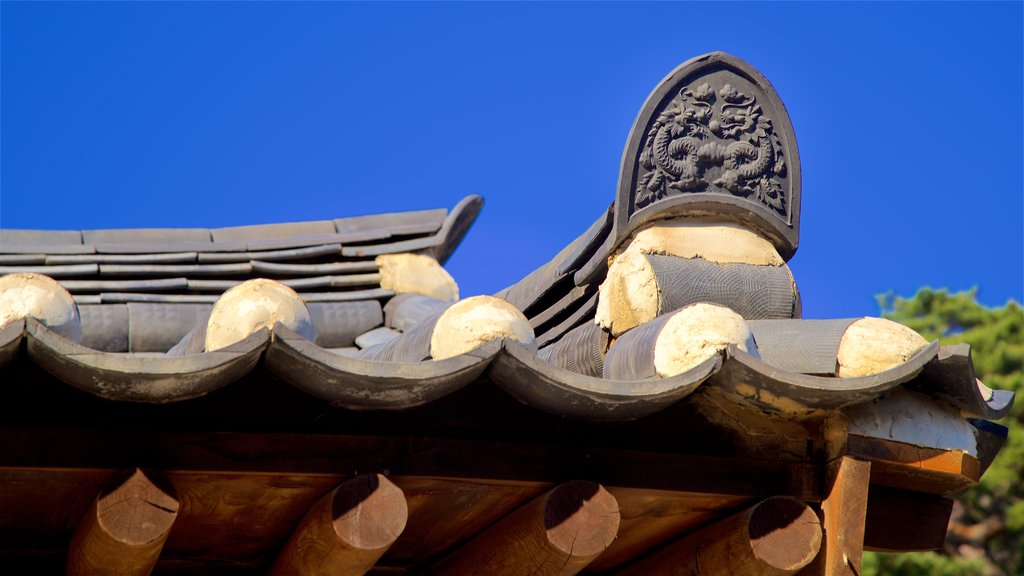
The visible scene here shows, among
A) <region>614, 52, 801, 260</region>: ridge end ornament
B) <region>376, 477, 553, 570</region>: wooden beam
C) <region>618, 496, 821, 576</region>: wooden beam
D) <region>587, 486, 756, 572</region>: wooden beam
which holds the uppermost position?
<region>614, 52, 801, 260</region>: ridge end ornament

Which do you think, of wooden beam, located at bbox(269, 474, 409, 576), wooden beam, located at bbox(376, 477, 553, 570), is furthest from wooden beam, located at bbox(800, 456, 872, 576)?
wooden beam, located at bbox(269, 474, 409, 576)

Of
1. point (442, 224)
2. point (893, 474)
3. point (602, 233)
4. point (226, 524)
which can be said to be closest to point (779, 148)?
point (602, 233)

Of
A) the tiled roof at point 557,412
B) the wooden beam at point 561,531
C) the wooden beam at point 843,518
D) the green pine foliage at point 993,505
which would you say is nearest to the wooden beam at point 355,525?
the tiled roof at point 557,412

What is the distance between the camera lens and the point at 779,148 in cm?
372

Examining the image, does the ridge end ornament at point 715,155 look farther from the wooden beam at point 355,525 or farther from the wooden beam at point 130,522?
the wooden beam at point 130,522

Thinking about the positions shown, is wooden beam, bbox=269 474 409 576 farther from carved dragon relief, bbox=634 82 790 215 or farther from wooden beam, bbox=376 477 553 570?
carved dragon relief, bbox=634 82 790 215

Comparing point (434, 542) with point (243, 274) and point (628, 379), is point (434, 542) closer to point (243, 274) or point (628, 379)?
point (628, 379)

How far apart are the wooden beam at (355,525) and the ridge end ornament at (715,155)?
1188 millimetres

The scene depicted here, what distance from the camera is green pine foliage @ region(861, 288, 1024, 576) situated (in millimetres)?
14109

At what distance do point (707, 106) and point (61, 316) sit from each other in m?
1.77

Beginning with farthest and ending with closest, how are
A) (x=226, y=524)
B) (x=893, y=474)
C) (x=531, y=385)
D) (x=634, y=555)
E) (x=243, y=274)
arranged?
(x=243, y=274) → (x=634, y=555) → (x=893, y=474) → (x=226, y=524) → (x=531, y=385)

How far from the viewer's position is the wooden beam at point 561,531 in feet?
9.12

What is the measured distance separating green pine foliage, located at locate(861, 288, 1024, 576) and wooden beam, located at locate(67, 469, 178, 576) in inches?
480

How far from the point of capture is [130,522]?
2580 millimetres
